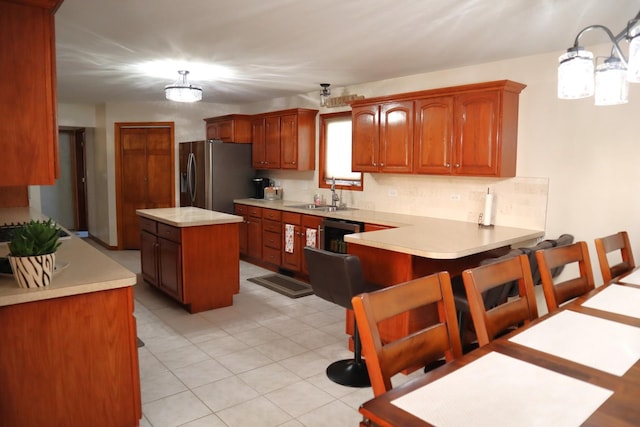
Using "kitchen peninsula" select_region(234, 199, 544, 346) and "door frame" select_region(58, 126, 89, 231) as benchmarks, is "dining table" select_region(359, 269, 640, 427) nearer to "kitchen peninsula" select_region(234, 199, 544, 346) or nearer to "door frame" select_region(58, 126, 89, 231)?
"kitchen peninsula" select_region(234, 199, 544, 346)

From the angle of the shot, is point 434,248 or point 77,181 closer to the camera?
point 434,248

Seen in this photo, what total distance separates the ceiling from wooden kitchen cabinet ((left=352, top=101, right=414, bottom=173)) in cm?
38

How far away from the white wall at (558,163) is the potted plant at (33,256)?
339 cm

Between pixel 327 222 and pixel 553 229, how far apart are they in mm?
2134

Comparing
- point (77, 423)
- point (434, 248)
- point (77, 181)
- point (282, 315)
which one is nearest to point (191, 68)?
point (282, 315)

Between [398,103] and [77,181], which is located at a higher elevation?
[398,103]

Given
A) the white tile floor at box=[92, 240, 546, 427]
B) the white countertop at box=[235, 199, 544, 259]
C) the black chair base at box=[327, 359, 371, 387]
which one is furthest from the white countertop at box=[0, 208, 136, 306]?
the white countertop at box=[235, 199, 544, 259]

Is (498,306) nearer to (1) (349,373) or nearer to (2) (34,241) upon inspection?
(1) (349,373)

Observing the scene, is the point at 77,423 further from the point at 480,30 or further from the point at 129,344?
the point at 480,30

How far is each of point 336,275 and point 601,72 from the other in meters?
1.58

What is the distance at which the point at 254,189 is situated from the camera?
6574 millimetres

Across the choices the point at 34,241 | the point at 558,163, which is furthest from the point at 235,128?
the point at 34,241

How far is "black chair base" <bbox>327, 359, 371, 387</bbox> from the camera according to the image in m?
2.81

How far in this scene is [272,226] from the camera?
560 cm
